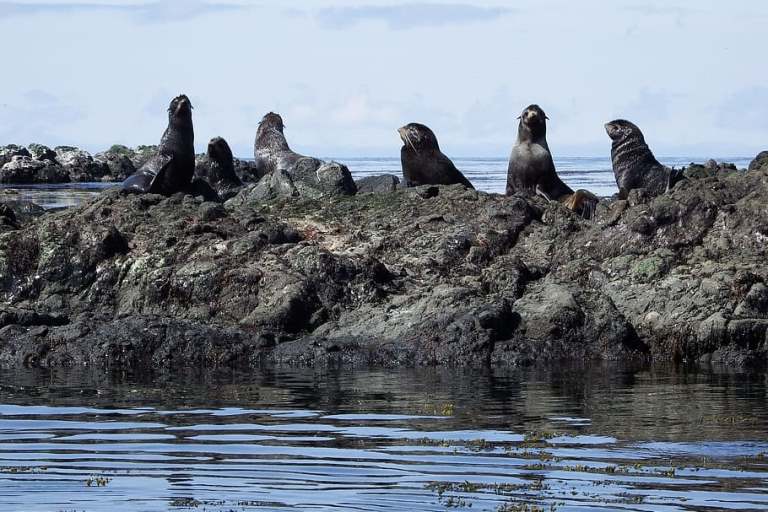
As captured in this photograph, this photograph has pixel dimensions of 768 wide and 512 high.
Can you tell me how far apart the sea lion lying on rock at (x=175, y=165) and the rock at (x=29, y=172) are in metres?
44.2

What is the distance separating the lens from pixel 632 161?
2639 centimetres

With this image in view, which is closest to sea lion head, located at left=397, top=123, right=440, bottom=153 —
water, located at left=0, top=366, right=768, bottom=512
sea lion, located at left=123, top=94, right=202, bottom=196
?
sea lion, located at left=123, top=94, right=202, bottom=196

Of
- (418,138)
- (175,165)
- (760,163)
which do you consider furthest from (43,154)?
(760,163)

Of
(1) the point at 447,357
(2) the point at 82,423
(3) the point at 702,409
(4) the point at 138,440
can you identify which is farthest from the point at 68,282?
(3) the point at 702,409

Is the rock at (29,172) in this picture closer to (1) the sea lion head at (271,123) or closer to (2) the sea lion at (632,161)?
(1) the sea lion head at (271,123)

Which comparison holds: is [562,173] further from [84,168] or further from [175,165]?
[175,165]

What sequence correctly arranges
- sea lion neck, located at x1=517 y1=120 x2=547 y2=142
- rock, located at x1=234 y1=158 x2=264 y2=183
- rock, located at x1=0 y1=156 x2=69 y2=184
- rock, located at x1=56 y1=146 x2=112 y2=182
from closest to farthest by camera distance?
sea lion neck, located at x1=517 y1=120 x2=547 y2=142 → rock, located at x1=234 y1=158 x2=264 y2=183 → rock, located at x1=0 y1=156 x2=69 y2=184 → rock, located at x1=56 y1=146 x2=112 y2=182

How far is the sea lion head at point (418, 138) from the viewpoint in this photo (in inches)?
1074

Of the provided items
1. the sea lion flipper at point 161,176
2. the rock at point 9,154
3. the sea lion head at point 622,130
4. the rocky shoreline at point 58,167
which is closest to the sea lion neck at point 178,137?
the sea lion flipper at point 161,176

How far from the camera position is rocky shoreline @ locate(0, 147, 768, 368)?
58.0 ft

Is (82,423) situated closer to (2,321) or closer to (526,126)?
(2,321)

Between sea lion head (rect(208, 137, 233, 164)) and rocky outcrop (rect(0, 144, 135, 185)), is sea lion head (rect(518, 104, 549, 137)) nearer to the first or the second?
sea lion head (rect(208, 137, 233, 164))

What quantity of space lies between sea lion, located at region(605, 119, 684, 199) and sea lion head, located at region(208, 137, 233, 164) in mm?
8816

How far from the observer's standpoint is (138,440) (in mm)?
11883
